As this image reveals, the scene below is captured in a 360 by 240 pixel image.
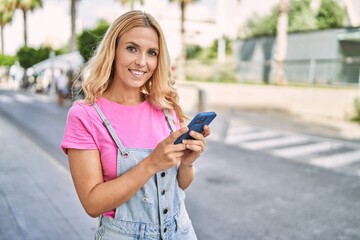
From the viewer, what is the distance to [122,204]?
55.7 inches

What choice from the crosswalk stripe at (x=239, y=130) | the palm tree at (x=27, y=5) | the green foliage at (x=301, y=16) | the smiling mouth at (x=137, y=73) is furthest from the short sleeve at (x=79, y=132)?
the palm tree at (x=27, y=5)

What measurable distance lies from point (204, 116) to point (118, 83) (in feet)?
1.57

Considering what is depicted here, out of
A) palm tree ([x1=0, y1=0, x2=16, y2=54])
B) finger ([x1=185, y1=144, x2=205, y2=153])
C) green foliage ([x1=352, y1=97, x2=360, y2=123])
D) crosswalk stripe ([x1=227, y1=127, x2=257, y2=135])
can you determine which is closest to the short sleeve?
finger ([x1=185, y1=144, x2=205, y2=153])

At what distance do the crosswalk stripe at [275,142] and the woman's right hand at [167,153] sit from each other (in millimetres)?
6883

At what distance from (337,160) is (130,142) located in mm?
6563

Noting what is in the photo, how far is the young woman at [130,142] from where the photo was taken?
1325 millimetres

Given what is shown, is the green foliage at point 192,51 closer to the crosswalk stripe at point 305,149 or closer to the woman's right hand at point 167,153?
the crosswalk stripe at point 305,149

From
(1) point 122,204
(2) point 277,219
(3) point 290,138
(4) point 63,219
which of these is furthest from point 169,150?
(3) point 290,138

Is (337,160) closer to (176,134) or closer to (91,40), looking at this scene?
(176,134)

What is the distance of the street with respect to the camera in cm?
392

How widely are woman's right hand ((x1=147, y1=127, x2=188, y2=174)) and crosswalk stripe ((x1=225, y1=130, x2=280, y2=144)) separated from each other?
7427 millimetres

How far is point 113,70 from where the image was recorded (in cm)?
158

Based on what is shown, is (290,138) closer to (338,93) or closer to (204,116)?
(338,93)

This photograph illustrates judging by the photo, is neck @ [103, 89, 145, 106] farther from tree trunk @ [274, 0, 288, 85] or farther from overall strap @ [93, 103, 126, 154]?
tree trunk @ [274, 0, 288, 85]
